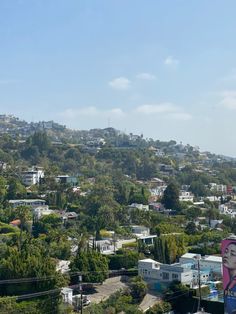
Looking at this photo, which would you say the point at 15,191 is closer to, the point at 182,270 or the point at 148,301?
the point at 182,270

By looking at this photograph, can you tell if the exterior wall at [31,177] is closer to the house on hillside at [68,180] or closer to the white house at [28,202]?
the house on hillside at [68,180]

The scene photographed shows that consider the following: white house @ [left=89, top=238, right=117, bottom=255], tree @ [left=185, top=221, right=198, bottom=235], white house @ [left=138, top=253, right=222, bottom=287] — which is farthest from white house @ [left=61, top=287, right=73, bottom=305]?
tree @ [left=185, top=221, right=198, bottom=235]

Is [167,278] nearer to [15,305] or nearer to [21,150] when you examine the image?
[15,305]

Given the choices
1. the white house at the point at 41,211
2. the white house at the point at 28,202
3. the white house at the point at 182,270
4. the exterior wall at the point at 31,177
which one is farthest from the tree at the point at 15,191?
the white house at the point at 182,270

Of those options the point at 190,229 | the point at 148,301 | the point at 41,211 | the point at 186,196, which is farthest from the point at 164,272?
the point at 186,196

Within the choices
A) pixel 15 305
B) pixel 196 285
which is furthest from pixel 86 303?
pixel 196 285
